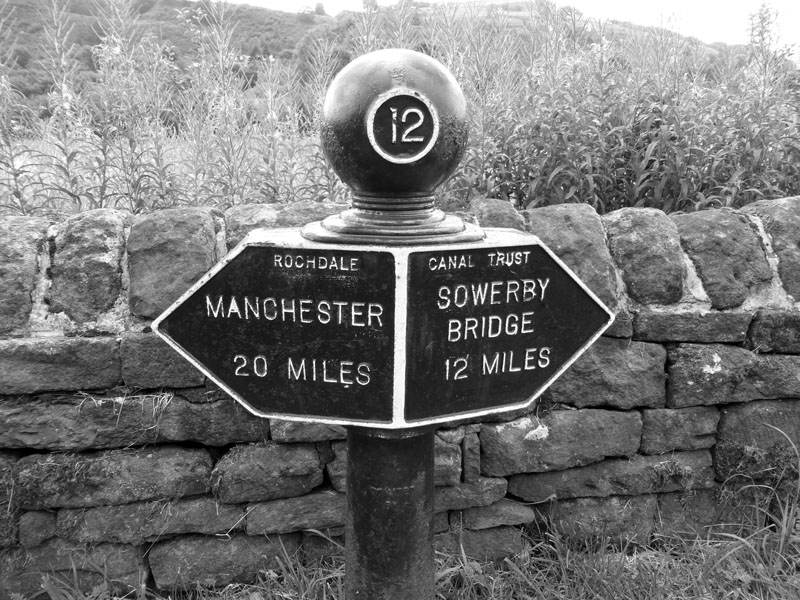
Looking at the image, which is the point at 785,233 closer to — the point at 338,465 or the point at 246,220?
the point at 338,465

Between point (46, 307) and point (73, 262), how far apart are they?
169 mm

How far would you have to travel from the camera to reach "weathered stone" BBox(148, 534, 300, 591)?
7.48 feet

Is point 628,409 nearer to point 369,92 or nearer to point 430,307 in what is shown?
point 430,307

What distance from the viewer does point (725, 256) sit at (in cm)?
238

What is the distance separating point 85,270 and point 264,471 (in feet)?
2.94

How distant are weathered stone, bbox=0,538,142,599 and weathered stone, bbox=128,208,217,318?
85 centimetres

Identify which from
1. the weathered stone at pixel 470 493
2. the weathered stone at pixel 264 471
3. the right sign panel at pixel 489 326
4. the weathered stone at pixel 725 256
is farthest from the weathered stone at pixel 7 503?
the weathered stone at pixel 725 256

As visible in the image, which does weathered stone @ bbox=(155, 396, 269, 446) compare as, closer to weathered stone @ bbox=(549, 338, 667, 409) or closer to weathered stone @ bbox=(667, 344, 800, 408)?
weathered stone @ bbox=(549, 338, 667, 409)

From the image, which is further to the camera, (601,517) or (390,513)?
(601,517)

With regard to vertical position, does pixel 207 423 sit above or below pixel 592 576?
above

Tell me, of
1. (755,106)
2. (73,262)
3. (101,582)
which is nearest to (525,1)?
(755,106)

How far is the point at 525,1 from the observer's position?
4.28 meters

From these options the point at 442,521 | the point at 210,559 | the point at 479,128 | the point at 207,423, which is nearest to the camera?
the point at 207,423

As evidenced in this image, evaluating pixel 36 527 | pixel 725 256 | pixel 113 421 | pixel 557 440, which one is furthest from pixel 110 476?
pixel 725 256
